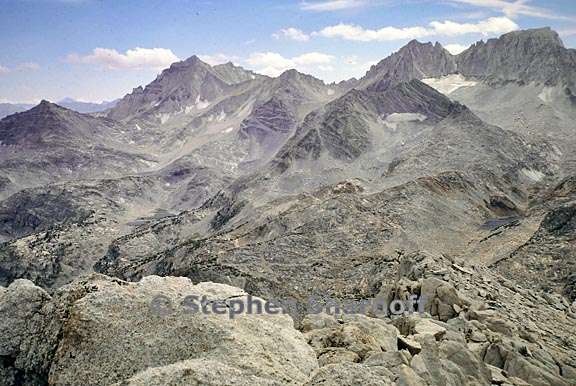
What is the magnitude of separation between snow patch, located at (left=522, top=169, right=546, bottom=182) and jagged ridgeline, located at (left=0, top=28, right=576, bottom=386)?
78 centimetres

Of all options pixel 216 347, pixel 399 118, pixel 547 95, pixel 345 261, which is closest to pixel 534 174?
pixel 399 118

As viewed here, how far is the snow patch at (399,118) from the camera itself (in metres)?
156

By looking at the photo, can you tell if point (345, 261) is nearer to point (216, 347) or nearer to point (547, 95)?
point (216, 347)

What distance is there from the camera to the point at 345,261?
63594 mm

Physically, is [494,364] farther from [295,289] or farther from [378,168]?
[378,168]

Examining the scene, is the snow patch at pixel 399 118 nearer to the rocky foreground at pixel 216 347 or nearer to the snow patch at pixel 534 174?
the snow patch at pixel 534 174

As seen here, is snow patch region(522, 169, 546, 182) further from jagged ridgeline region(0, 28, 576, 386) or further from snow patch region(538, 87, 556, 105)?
snow patch region(538, 87, 556, 105)

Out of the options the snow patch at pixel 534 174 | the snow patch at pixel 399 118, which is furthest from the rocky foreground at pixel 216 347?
the snow patch at pixel 399 118

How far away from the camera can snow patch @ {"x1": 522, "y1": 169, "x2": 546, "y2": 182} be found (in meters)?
120

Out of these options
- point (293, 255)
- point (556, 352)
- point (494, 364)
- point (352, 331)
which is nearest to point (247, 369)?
point (352, 331)

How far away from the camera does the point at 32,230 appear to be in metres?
178

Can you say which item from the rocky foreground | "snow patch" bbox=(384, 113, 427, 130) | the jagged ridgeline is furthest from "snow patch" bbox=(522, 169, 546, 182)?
the rocky foreground

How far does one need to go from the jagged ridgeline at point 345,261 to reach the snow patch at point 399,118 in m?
1.14

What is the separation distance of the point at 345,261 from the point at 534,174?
76.9 meters
